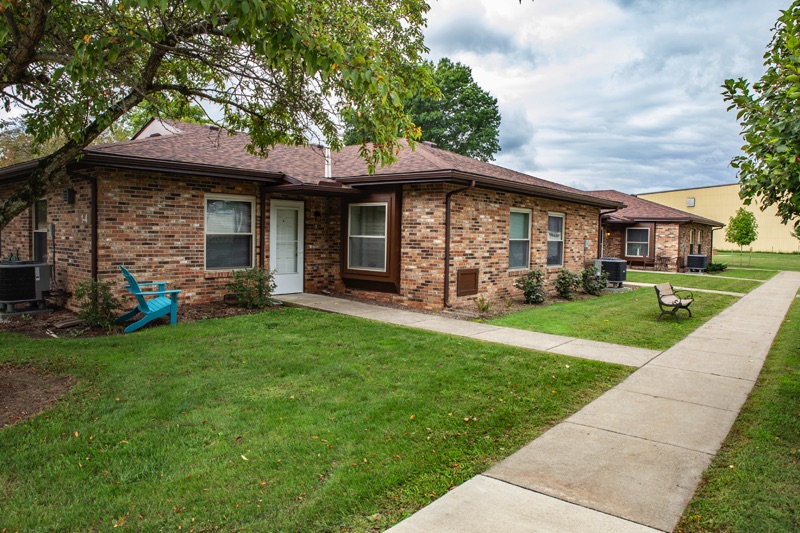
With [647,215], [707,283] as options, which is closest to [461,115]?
[647,215]

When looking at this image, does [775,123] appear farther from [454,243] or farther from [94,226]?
[94,226]

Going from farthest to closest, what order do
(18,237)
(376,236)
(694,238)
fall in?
1. (694,238)
2. (18,237)
3. (376,236)

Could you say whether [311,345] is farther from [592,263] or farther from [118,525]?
[592,263]

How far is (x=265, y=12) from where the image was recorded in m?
3.98

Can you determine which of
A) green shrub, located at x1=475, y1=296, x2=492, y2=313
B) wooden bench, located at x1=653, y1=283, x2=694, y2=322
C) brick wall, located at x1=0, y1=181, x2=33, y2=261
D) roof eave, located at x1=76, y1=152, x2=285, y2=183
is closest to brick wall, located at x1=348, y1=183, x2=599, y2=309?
green shrub, located at x1=475, y1=296, x2=492, y2=313

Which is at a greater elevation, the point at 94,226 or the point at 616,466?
the point at 94,226

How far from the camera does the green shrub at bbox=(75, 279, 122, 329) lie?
27.6 ft

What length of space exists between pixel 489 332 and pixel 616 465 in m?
4.91

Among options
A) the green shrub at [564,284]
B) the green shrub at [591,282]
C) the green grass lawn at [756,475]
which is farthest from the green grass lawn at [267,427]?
the green shrub at [591,282]

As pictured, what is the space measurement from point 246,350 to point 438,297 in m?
4.83

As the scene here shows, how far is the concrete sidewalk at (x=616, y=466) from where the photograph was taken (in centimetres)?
312

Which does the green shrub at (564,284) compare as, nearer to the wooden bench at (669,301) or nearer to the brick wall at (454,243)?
the brick wall at (454,243)

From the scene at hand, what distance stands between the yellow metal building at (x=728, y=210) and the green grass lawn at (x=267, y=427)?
57.5 meters

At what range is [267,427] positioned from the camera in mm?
4434
